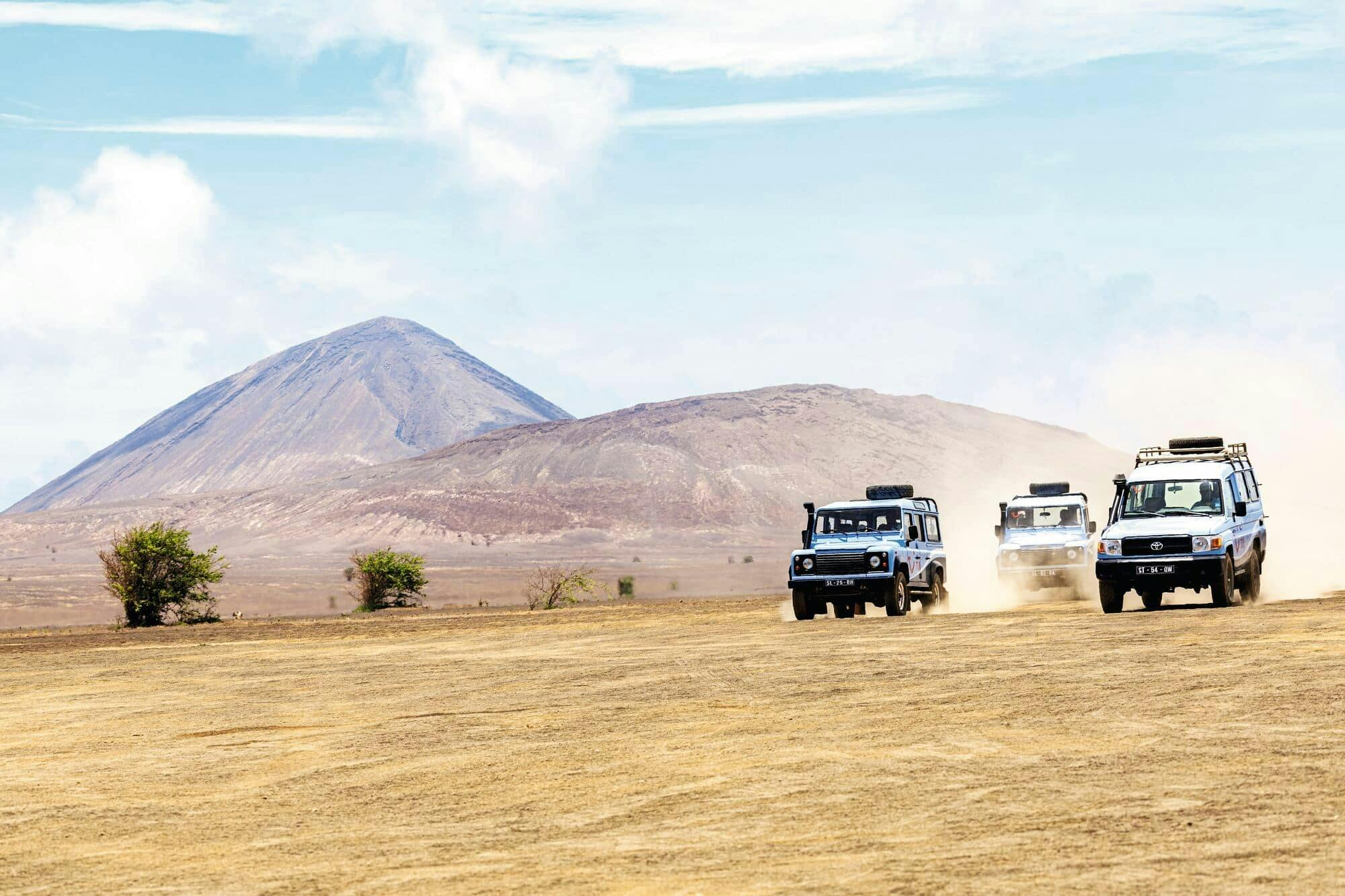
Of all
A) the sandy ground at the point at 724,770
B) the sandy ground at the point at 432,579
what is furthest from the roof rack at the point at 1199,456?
the sandy ground at the point at 432,579

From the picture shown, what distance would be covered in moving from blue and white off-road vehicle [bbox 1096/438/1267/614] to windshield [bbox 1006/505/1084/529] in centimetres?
547

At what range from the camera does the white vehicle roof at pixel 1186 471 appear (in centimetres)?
2975

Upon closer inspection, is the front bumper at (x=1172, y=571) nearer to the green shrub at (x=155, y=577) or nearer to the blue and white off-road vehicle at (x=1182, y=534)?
the blue and white off-road vehicle at (x=1182, y=534)

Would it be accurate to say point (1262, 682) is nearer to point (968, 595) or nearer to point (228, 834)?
point (228, 834)

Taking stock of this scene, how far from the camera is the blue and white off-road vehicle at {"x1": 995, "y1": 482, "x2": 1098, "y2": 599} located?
36.3 m

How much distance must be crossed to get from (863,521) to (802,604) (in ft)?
7.02

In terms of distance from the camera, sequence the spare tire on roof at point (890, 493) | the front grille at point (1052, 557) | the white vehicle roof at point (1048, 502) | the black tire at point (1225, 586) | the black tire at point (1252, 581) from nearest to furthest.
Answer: the black tire at point (1225, 586) → the black tire at point (1252, 581) → the spare tire on roof at point (890, 493) → the front grille at point (1052, 557) → the white vehicle roof at point (1048, 502)

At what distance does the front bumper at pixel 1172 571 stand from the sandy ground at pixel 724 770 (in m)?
2.25

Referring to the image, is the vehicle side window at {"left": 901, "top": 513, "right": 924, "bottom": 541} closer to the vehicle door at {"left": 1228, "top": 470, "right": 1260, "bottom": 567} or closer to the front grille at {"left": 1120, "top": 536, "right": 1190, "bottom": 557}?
the front grille at {"left": 1120, "top": 536, "right": 1190, "bottom": 557}

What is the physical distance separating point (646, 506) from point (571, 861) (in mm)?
172207

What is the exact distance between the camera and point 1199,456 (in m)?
31.8

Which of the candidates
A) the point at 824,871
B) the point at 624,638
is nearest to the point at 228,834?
the point at 824,871

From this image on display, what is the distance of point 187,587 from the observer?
54.0 m

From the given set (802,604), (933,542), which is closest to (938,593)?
(933,542)
